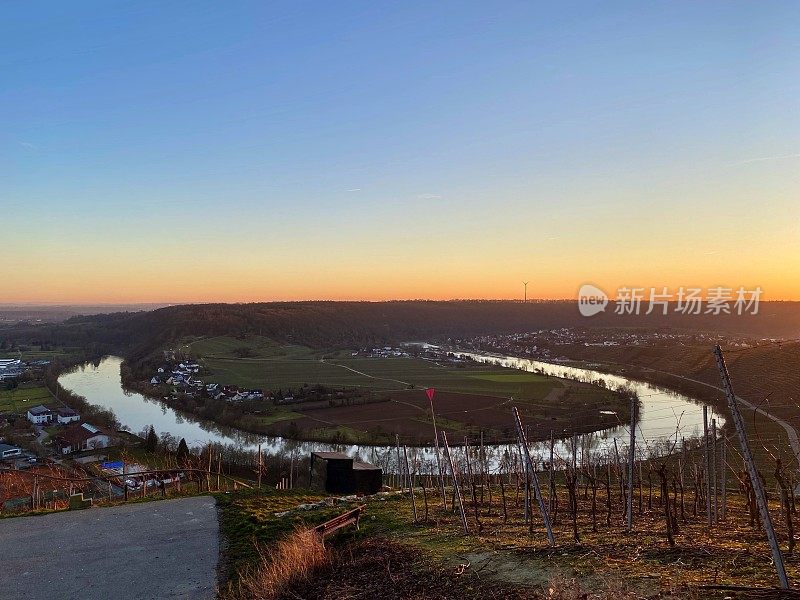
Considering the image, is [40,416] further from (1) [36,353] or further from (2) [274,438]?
(1) [36,353]

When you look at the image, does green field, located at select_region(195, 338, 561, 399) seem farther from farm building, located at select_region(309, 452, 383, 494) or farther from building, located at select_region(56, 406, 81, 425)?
farm building, located at select_region(309, 452, 383, 494)

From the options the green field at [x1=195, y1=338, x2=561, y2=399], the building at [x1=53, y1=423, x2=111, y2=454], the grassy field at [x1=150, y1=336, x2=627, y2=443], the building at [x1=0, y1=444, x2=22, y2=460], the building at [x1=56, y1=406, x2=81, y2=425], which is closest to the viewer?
the building at [x1=0, y1=444, x2=22, y2=460]

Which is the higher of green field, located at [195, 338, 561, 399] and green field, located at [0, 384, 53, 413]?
green field, located at [195, 338, 561, 399]

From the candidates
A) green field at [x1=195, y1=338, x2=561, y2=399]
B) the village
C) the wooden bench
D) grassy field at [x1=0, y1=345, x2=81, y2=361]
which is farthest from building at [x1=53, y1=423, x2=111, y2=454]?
grassy field at [x1=0, y1=345, x2=81, y2=361]

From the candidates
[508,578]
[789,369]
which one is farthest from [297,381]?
[508,578]

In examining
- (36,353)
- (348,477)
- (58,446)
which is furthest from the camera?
(36,353)

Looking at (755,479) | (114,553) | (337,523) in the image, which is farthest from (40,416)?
(755,479)

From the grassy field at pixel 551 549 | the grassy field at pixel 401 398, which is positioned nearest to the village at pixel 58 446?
the grassy field at pixel 551 549
